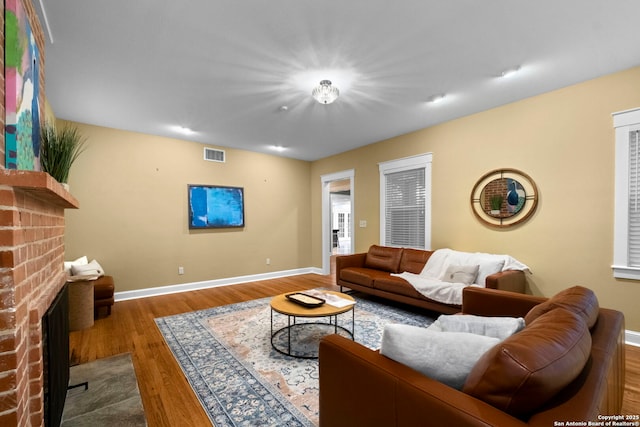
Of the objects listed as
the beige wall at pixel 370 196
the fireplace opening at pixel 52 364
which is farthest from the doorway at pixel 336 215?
the fireplace opening at pixel 52 364

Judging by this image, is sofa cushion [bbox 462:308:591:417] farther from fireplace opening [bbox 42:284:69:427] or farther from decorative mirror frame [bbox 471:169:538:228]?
decorative mirror frame [bbox 471:169:538:228]

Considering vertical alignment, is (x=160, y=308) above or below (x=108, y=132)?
below

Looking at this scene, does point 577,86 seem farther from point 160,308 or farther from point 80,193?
point 80,193

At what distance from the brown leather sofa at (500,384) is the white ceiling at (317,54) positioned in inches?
79.9

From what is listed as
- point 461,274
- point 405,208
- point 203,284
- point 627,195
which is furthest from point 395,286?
point 203,284

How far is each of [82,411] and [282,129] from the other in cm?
377

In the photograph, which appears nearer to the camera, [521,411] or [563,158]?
[521,411]

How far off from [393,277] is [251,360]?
224 centimetres

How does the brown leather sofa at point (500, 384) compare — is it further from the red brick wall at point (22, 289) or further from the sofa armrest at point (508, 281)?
the sofa armrest at point (508, 281)

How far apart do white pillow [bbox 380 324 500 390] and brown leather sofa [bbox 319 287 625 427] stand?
0.16 ft

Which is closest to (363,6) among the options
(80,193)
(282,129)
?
(282,129)

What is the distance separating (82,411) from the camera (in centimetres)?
184

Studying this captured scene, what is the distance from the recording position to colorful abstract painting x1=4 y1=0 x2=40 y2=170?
1236mm

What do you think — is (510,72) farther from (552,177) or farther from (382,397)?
(382,397)
